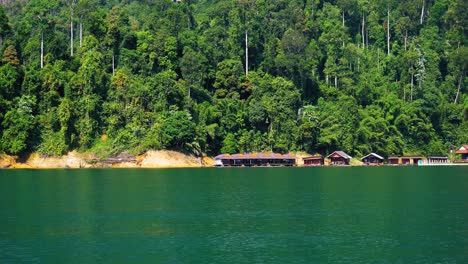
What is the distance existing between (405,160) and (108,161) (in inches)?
2462

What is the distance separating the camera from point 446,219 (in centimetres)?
4331

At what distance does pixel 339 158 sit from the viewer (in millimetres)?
123875

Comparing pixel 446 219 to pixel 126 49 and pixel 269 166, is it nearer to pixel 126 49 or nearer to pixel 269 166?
pixel 269 166

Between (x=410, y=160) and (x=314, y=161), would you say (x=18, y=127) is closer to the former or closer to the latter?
(x=314, y=161)

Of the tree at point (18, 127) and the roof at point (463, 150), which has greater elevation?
the tree at point (18, 127)

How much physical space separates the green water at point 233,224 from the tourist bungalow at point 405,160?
195 ft

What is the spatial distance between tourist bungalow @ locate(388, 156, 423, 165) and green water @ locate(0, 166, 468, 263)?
59.5 meters

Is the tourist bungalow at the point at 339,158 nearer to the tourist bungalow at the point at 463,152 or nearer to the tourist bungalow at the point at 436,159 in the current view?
the tourist bungalow at the point at 436,159

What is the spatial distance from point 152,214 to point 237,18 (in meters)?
102

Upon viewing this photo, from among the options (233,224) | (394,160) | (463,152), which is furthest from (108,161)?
(233,224)

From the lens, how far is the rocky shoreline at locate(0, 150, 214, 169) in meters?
111

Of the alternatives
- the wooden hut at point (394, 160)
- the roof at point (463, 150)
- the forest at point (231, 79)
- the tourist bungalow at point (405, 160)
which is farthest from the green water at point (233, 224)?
the roof at point (463, 150)

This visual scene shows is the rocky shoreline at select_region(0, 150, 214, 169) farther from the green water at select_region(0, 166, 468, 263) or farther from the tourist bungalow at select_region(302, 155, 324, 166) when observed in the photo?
the green water at select_region(0, 166, 468, 263)

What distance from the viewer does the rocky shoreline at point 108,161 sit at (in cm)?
11069
